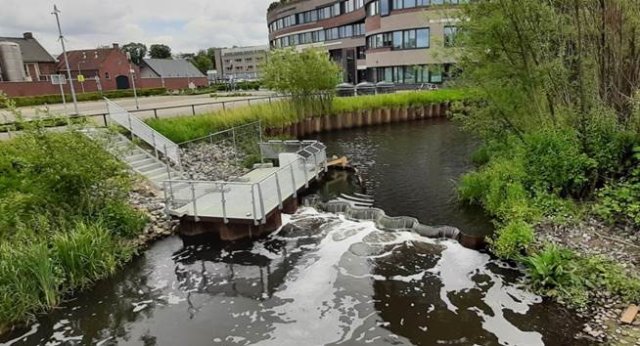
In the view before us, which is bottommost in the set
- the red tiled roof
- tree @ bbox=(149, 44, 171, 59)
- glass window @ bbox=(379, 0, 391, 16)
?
the red tiled roof

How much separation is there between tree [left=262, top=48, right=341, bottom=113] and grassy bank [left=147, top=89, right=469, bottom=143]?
876 mm

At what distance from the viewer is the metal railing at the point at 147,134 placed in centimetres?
1402

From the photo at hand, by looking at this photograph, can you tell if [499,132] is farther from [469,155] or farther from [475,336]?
[475,336]

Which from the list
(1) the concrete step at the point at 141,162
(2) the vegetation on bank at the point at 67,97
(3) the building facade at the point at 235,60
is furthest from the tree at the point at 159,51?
(1) the concrete step at the point at 141,162

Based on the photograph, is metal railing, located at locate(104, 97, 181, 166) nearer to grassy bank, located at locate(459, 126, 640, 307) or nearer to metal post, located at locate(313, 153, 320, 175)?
metal post, located at locate(313, 153, 320, 175)

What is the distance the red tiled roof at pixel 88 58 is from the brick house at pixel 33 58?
2.92 meters

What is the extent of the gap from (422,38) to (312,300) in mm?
35196

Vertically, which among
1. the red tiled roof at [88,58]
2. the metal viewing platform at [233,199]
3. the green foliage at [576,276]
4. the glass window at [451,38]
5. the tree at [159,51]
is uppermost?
the tree at [159,51]

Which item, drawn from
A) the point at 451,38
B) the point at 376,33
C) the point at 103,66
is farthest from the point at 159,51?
the point at 451,38

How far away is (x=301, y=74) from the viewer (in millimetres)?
23578

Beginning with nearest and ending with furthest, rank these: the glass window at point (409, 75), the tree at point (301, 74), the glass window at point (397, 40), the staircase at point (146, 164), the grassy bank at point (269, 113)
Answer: the staircase at point (146, 164) → the grassy bank at point (269, 113) → the tree at point (301, 74) → the glass window at point (397, 40) → the glass window at point (409, 75)

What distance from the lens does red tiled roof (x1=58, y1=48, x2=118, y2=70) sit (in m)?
53.7

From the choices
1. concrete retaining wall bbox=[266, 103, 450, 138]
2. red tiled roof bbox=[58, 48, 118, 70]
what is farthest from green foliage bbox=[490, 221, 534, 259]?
red tiled roof bbox=[58, 48, 118, 70]

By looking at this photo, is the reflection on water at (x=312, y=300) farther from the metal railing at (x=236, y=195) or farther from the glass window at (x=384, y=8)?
the glass window at (x=384, y=8)
